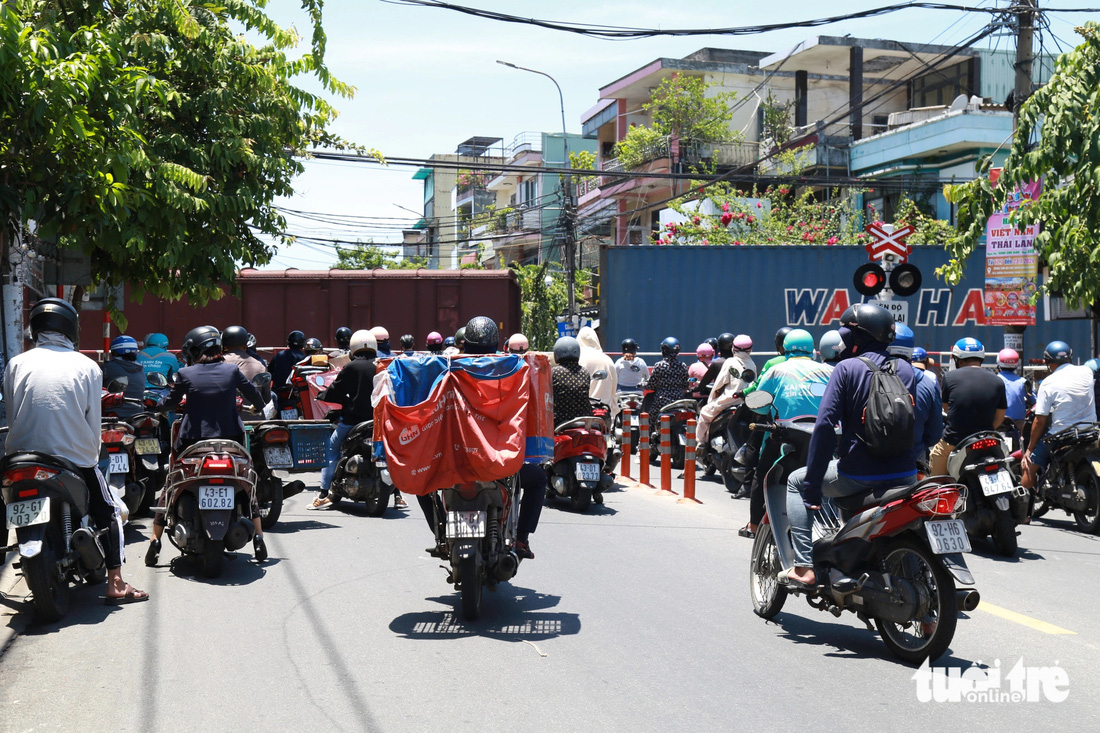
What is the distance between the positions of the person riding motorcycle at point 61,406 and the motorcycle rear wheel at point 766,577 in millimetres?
3972

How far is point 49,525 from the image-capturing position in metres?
6.47

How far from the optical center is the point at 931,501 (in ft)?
17.3

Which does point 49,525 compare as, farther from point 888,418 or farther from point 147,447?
point 888,418

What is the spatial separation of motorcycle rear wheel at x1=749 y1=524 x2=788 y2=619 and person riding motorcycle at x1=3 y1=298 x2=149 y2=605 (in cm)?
397

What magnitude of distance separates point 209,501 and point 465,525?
2.27 metres

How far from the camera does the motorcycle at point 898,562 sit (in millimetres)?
5266

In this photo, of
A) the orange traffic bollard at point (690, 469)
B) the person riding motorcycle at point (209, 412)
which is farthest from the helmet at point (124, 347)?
the orange traffic bollard at point (690, 469)

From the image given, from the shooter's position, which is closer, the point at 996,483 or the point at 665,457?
the point at 996,483

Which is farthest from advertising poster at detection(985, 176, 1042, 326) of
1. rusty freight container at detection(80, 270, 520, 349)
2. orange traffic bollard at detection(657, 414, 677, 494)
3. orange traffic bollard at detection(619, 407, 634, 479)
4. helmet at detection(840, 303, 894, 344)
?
rusty freight container at detection(80, 270, 520, 349)

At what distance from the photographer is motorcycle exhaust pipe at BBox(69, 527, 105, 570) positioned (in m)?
6.52

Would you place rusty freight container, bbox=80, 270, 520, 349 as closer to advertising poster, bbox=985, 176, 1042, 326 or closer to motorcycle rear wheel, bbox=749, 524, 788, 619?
advertising poster, bbox=985, 176, 1042, 326

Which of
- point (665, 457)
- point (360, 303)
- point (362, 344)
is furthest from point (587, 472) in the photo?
point (360, 303)

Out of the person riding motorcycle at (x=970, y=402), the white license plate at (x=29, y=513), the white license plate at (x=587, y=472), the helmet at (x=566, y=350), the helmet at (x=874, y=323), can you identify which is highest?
the helmet at (x=874, y=323)

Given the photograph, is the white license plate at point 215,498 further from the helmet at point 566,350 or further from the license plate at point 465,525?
the helmet at point 566,350
